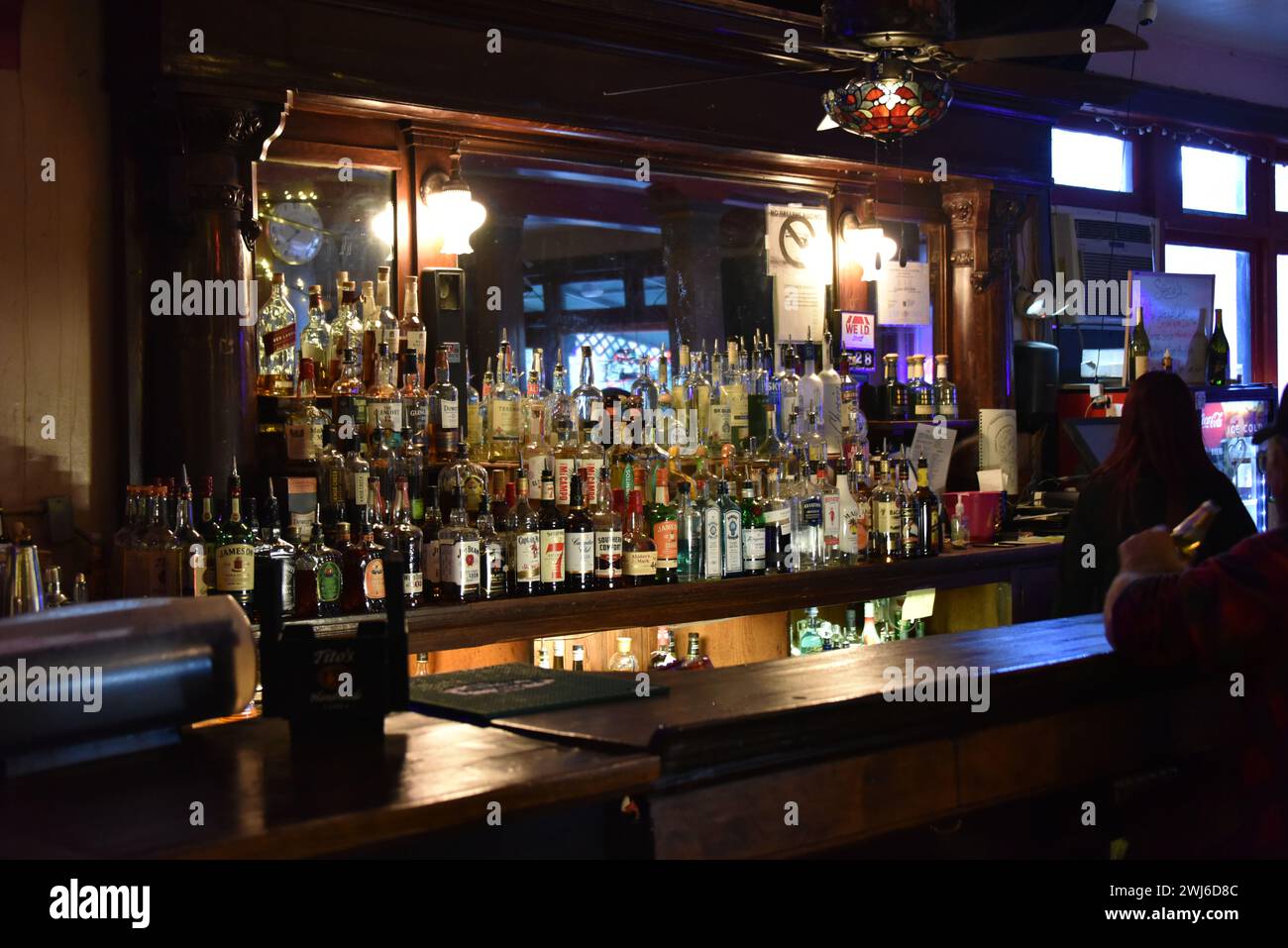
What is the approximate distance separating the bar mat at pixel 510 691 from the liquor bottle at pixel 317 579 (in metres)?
1.38

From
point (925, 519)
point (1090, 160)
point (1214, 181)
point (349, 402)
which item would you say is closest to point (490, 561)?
point (349, 402)

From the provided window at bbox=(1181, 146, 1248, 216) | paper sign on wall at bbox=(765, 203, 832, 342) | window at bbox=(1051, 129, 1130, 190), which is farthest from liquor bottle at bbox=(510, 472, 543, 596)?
window at bbox=(1181, 146, 1248, 216)

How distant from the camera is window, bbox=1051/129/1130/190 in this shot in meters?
7.09

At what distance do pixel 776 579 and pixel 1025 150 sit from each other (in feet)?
8.59

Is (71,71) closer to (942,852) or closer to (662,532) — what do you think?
(662,532)

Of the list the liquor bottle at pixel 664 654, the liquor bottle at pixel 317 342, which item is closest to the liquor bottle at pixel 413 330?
the liquor bottle at pixel 317 342

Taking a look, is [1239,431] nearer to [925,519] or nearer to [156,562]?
[925,519]

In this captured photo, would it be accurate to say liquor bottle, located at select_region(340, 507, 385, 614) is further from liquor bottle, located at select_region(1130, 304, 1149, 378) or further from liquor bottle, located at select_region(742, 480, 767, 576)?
liquor bottle, located at select_region(1130, 304, 1149, 378)

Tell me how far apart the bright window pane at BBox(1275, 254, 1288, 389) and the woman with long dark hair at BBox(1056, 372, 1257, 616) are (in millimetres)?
5115

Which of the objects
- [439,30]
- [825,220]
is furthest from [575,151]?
[825,220]

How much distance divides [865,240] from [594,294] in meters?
1.37

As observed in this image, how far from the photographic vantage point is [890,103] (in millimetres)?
3846

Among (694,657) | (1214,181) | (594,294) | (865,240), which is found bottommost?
(694,657)
